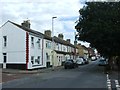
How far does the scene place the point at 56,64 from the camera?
61656mm

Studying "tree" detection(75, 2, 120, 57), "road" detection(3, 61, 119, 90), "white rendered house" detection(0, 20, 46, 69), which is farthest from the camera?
"white rendered house" detection(0, 20, 46, 69)

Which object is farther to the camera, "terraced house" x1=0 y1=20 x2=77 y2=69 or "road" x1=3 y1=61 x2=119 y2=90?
"terraced house" x1=0 y1=20 x2=77 y2=69

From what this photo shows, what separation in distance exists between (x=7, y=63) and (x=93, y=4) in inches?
595

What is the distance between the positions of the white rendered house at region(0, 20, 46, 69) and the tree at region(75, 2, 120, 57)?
7.68 meters

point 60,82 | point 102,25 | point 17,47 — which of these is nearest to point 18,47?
point 17,47

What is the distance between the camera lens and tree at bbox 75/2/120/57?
38.9 metres

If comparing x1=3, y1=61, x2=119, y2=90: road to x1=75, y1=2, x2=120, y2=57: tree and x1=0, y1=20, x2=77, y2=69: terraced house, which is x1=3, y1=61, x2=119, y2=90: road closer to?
x1=75, y1=2, x2=120, y2=57: tree

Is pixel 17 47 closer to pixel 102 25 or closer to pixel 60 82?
pixel 102 25

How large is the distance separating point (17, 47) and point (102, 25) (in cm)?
1313

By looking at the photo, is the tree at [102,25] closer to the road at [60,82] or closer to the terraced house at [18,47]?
the terraced house at [18,47]

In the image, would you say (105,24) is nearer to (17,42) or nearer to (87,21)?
(87,21)

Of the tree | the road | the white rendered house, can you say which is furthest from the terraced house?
the road

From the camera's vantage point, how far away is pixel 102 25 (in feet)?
128

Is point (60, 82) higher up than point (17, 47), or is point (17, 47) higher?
point (17, 47)
